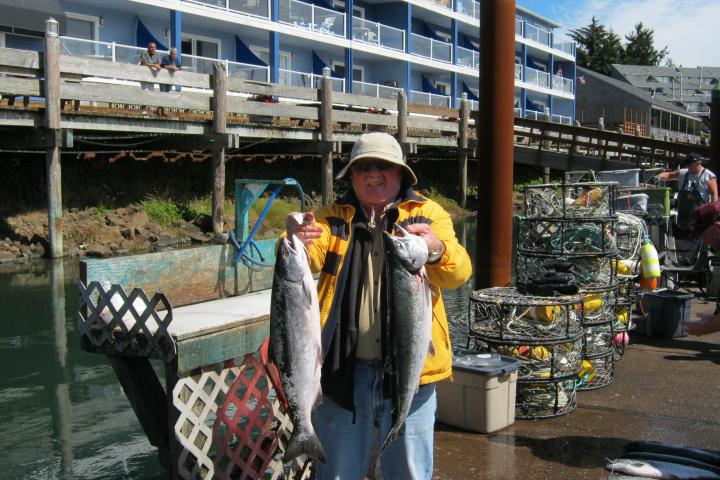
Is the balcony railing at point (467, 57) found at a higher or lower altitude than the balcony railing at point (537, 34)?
lower

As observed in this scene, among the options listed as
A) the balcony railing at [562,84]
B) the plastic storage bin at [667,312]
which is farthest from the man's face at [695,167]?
the balcony railing at [562,84]

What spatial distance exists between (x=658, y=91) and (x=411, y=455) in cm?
8756

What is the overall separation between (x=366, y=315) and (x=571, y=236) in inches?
148

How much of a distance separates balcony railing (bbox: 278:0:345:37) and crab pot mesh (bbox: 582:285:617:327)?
23540mm

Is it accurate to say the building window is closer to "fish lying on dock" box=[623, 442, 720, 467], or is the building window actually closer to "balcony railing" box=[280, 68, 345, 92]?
A: "balcony railing" box=[280, 68, 345, 92]

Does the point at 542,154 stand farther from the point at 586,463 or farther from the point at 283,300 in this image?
the point at 283,300

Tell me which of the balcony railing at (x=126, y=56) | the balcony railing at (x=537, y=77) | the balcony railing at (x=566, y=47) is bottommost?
the balcony railing at (x=126, y=56)

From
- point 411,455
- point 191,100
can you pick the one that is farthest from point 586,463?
point 191,100

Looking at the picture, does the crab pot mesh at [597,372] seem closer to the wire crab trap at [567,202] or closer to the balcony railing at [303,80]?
the wire crab trap at [567,202]

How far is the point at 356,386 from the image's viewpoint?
3094mm

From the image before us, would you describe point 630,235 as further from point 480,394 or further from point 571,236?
point 480,394

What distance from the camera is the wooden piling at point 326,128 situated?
62.5 feet

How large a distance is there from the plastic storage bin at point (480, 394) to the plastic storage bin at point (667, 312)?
3.15 m

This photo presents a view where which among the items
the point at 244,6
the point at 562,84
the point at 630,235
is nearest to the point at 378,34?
the point at 244,6
